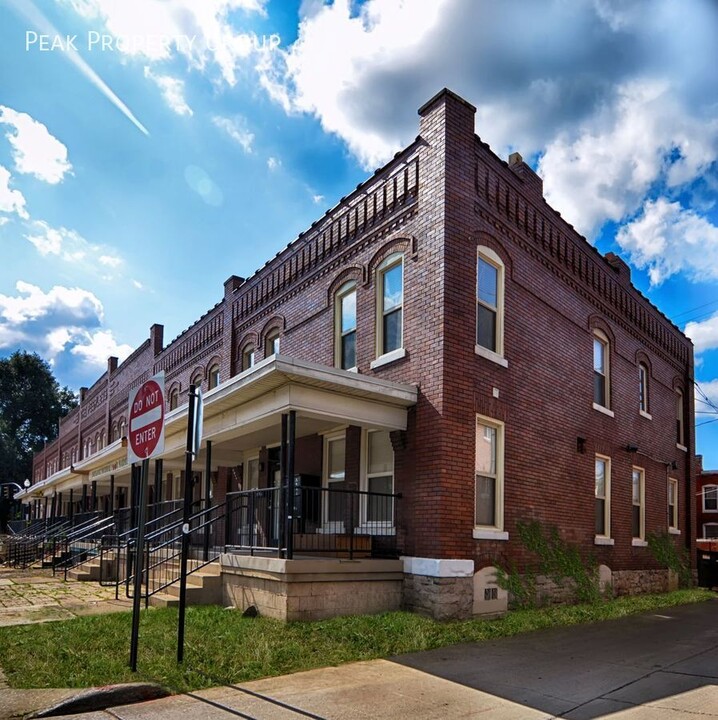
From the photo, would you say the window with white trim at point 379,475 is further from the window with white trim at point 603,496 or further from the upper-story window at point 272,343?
the window with white trim at point 603,496

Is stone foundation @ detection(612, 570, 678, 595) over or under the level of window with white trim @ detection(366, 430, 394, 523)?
under

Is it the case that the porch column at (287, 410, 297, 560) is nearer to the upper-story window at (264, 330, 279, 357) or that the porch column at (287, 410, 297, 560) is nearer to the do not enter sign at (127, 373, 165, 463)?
the do not enter sign at (127, 373, 165, 463)

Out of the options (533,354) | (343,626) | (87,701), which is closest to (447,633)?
(343,626)

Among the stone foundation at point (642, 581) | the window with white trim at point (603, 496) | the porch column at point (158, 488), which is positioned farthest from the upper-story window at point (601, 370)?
the porch column at point (158, 488)

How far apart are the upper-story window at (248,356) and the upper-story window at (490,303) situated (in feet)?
24.9

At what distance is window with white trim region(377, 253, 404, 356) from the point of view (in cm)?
1236

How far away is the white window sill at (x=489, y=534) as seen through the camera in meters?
11.1

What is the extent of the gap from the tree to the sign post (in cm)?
6870

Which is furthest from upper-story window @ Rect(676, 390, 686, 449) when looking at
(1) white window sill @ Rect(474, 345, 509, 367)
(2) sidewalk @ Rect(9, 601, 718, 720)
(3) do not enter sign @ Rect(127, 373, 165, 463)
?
(3) do not enter sign @ Rect(127, 373, 165, 463)

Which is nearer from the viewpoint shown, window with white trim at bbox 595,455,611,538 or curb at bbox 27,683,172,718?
curb at bbox 27,683,172,718

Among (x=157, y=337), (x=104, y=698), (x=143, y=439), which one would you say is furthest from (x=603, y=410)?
(x=157, y=337)

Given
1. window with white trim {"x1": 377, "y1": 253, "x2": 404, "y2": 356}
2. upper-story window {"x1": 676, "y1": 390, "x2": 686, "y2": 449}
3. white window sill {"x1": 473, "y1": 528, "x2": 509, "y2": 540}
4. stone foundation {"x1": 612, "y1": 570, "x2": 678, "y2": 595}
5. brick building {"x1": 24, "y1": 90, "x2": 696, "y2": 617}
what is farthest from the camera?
upper-story window {"x1": 676, "y1": 390, "x2": 686, "y2": 449}

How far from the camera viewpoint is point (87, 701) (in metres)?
5.86

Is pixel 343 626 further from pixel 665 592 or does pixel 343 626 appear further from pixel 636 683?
pixel 665 592
